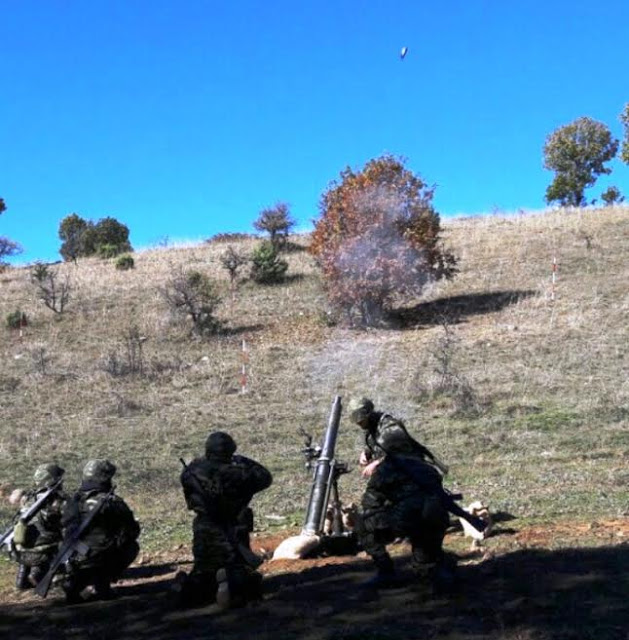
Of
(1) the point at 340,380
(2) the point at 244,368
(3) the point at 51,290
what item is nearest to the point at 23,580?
(1) the point at 340,380

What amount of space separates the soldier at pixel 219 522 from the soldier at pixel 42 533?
1973 mm

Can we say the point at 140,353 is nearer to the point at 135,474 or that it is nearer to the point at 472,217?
the point at 135,474

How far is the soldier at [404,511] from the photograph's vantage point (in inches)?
224

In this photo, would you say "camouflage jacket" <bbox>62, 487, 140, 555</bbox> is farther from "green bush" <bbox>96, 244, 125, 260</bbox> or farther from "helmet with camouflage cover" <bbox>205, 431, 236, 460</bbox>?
"green bush" <bbox>96, 244, 125, 260</bbox>

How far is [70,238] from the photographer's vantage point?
51.9 metres

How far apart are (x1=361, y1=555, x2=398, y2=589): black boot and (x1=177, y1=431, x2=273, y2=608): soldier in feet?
2.67

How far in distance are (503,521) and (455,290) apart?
20.1 meters

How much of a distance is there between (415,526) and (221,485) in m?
1.38

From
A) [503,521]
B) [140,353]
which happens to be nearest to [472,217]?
[140,353]

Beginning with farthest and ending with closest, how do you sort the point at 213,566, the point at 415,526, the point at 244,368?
the point at 244,368 < the point at 213,566 < the point at 415,526

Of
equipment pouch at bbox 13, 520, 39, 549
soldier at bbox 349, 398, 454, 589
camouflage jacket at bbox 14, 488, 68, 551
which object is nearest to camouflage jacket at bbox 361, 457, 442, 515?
soldier at bbox 349, 398, 454, 589

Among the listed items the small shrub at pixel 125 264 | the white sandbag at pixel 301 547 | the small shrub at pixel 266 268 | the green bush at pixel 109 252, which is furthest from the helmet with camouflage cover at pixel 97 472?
the green bush at pixel 109 252

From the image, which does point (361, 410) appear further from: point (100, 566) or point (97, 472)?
point (100, 566)

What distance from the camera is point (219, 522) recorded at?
20.0 ft
